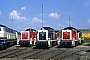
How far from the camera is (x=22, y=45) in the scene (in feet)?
101

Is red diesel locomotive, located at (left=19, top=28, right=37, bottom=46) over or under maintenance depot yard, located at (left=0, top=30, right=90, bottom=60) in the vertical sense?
over

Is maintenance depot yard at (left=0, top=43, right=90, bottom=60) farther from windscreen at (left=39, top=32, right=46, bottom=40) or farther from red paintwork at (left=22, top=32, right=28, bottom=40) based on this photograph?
red paintwork at (left=22, top=32, right=28, bottom=40)

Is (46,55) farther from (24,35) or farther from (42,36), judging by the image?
(24,35)

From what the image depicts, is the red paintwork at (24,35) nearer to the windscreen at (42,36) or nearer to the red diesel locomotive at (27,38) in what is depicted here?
the red diesel locomotive at (27,38)

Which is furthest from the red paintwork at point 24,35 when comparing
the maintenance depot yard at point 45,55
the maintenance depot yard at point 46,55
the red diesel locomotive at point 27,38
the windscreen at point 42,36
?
the maintenance depot yard at point 46,55

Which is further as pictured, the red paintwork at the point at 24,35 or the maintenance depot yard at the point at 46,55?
the red paintwork at the point at 24,35

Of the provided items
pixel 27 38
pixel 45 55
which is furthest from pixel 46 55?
pixel 27 38

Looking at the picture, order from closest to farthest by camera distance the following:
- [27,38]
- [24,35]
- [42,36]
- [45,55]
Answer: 1. [45,55]
2. [42,36]
3. [27,38]
4. [24,35]

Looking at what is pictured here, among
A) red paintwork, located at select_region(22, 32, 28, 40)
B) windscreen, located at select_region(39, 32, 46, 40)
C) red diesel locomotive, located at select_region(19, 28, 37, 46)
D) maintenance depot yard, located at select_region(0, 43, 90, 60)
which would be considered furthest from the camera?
red paintwork, located at select_region(22, 32, 28, 40)

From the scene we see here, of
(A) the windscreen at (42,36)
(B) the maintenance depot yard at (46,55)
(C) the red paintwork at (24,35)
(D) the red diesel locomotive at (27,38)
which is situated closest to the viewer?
(B) the maintenance depot yard at (46,55)

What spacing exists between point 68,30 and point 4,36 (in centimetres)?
860

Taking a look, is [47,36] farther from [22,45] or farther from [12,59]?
[12,59]

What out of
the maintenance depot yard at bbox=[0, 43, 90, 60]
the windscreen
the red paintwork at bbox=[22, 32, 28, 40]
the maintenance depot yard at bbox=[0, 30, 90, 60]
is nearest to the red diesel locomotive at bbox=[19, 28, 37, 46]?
the red paintwork at bbox=[22, 32, 28, 40]

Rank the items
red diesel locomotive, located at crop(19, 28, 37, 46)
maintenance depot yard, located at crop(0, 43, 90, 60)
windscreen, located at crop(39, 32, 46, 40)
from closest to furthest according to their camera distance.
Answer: maintenance depot yard, located at crop(0, 43, 90, 60) → windscreen, located at crop(39, 32, 46, 40) → red diesel locomotive, located at crop(19, 28, 37, 46)
